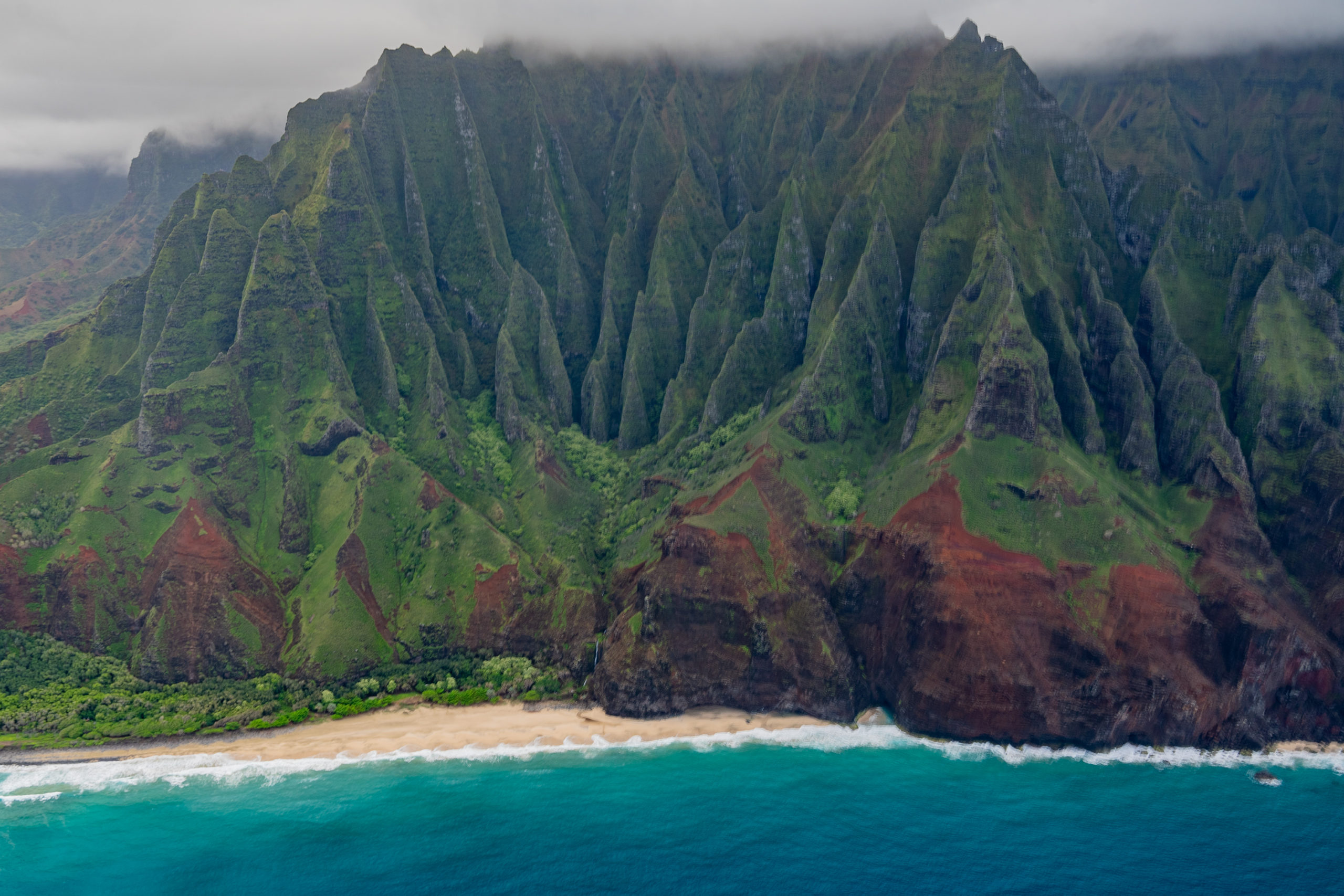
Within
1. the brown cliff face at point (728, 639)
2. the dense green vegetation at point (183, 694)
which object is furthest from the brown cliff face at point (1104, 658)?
the dense green vegetation at point (183, 694)

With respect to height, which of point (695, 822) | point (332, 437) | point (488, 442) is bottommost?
point (695, 822)

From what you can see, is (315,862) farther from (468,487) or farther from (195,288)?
(195,288)

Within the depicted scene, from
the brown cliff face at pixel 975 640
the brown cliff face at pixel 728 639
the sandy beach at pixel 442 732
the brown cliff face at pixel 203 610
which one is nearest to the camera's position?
the brown cliff face at pixel 975 640

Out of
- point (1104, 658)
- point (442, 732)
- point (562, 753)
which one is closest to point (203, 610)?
point (442, 732)

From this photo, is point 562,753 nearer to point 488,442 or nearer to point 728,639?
point 728,639

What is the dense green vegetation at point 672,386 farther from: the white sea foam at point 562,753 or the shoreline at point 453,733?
the white sea foam at point 562,753

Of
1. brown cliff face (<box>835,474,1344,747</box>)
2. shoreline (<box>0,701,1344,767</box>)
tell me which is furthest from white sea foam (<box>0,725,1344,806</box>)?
Answer: brown cliff face (<box>835,474,1344,747</box>)

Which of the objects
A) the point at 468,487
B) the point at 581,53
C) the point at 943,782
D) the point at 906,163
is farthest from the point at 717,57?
the point at 943,782
